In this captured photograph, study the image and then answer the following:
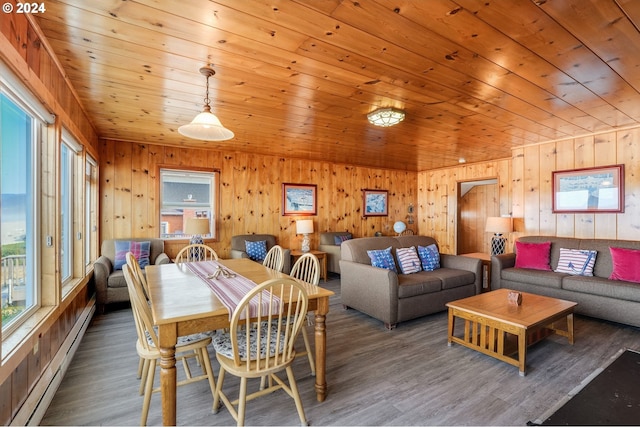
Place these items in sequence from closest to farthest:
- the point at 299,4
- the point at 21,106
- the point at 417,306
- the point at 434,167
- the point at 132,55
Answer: the point at 299,4 < the point at 21,106 < the point at 132,55 < the point at 417,306 < the point at 434,167

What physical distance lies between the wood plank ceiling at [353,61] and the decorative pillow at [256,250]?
2024 mm

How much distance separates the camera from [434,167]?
7.01 m

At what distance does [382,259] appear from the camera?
3625 millimetres

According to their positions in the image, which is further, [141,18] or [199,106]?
[199,106]

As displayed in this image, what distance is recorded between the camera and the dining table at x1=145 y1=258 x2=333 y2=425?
1473 millimetres

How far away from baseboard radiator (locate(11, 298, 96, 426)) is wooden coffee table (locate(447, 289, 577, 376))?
3051 mm

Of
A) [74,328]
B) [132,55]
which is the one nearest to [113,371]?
[74,328]

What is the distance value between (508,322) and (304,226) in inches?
144

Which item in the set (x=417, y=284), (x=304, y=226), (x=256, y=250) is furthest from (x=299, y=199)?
(x=417, y=284)

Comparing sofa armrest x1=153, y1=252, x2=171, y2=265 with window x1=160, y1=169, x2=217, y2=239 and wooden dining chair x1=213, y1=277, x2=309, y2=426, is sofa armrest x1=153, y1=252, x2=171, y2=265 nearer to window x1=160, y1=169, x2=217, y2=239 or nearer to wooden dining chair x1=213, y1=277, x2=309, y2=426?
window x1=160, y1=169, x2=217, y2=239

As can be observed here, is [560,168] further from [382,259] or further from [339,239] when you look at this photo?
[339,239]

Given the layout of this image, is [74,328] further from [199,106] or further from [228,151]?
[228,151]

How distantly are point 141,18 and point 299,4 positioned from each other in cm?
87

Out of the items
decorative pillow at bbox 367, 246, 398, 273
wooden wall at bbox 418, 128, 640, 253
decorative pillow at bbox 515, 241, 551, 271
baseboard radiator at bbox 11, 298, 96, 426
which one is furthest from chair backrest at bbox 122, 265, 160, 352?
wooden wall at bbox 418, 128, 640, 253
